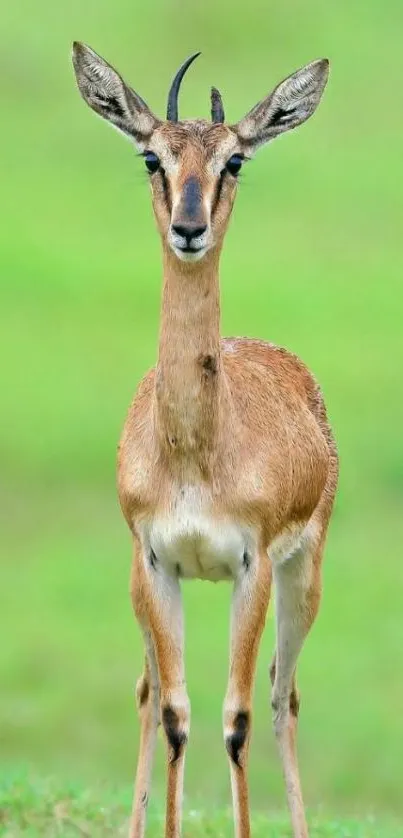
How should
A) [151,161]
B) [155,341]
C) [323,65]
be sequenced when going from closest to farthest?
[151,161] < [323,65] < [155,341]

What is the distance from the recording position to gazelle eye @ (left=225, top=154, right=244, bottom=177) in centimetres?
873

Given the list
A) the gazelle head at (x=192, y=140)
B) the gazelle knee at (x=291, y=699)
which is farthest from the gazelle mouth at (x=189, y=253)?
the gazelle knee at (x=291, y=699)

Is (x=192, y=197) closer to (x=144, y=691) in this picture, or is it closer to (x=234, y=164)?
(x=234, y=164)

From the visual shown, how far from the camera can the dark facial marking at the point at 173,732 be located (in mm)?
9070

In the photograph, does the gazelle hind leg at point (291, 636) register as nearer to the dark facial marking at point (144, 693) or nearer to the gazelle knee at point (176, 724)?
the dark facial marking at point (144, 693)

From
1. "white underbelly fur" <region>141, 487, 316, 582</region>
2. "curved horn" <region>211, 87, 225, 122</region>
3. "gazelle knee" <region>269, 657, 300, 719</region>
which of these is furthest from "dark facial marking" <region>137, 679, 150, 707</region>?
"curved horn" <region>211, 87, 225, 122</region>

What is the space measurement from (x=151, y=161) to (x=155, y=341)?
15706 mm

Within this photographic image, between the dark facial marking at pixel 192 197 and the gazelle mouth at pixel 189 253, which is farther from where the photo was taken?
the gazelle mouth at pixel 189 253

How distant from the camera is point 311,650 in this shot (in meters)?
17.5

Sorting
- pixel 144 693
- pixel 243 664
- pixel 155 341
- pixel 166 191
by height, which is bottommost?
pixel 243 664

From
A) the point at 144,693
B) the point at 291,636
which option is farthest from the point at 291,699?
the point at 144,693

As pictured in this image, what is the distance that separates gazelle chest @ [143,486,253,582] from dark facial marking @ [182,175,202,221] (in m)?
1.11

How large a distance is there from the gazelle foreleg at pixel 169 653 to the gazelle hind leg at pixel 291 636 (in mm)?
916

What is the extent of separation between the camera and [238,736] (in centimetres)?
910
